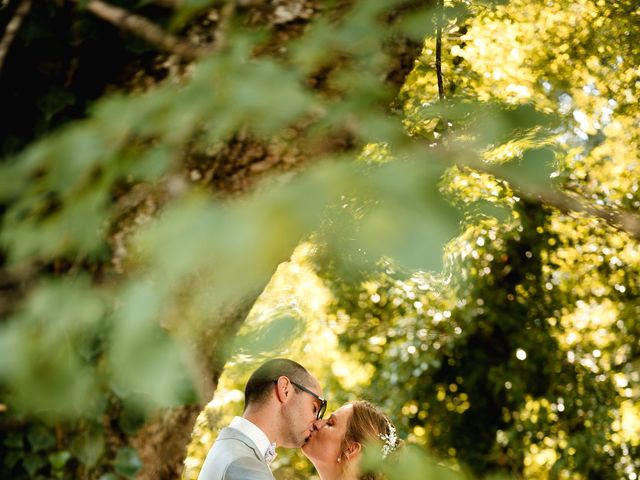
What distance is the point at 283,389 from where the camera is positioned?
334 cm

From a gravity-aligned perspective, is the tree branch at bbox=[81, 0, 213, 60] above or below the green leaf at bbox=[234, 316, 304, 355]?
above

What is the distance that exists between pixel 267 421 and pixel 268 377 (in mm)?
219

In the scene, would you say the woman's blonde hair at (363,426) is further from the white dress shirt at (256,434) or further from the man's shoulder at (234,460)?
the man's shoulder at (234,460)

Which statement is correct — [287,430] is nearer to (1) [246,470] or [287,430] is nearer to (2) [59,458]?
(1) [246,470]

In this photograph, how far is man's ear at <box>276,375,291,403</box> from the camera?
3.32 metres

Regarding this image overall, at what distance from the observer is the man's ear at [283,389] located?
3318 mm

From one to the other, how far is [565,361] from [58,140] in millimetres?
7546

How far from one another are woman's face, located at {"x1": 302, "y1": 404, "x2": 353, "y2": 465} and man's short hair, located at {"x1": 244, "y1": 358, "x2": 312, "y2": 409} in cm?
30

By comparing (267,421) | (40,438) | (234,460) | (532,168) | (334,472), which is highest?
(532,168)

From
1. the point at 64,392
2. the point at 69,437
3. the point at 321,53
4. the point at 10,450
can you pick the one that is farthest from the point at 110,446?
the point at 321,53

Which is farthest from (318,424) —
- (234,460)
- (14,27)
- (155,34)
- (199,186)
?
(155,34)

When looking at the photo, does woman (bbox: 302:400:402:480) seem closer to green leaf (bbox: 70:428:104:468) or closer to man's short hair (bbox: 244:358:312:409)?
man's short hair (bbox: 244:358:312:409)

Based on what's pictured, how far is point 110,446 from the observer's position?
5.92 feet

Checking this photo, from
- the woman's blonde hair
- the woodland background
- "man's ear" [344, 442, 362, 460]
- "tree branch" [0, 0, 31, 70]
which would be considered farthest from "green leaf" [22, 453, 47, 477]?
the woman's blonde hair
